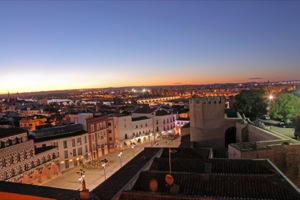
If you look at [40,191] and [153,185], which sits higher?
[40,191]

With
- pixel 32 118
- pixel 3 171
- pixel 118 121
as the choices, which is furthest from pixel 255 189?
pixel 32 118

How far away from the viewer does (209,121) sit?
27750 mm

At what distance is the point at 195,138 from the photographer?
93.5 feet

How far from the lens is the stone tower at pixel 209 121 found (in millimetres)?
27438

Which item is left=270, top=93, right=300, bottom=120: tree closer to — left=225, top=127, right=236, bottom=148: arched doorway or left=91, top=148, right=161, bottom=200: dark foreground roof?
left=225, top=127, right=236, bottom=148: arched doorway

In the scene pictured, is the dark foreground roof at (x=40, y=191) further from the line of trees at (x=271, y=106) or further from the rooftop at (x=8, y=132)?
the line of trees at (x=271, y=106)

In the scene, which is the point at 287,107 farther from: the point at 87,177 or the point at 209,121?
the point at 87,177

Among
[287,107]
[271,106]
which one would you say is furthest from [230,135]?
[271,106]

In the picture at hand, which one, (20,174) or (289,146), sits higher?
(289,146)

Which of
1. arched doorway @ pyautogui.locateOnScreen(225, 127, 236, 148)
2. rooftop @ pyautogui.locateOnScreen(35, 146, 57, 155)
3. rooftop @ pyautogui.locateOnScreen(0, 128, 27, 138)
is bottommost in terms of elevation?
rooftop @ pyautogui.locateOnScreen(35, 146, 57, 155)

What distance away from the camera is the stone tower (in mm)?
27438

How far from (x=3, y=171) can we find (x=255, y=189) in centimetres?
2514

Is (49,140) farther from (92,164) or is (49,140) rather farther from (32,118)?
(32,118)

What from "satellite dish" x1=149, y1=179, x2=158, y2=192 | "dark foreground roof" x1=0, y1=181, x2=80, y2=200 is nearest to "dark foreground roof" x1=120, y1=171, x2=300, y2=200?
"satellite dish" x1=149, y1=179, x2=158, y2=192
